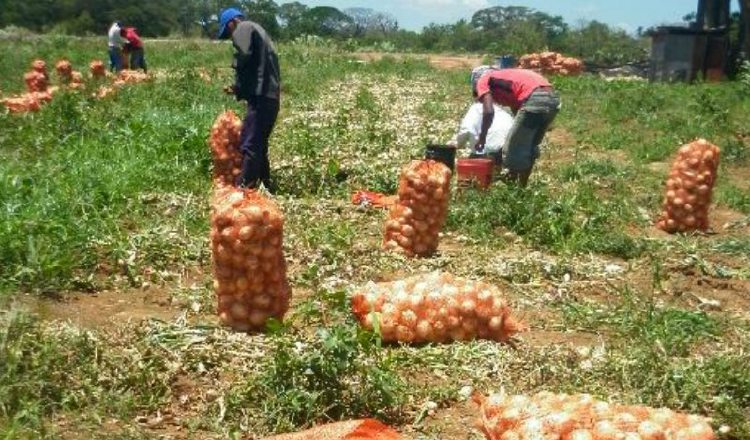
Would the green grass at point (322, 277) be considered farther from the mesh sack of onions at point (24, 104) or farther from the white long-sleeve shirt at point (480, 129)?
the mesh sack of onions at point (24, 104)

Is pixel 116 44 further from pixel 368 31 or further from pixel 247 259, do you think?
pixel 368 31

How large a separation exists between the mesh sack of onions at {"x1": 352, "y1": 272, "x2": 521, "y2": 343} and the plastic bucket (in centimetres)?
369

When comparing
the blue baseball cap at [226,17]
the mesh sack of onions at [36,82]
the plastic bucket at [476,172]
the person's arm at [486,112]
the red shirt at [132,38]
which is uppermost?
the blue baseball cap at [226,17]

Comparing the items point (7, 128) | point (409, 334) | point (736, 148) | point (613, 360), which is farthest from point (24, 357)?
point (736, 148)

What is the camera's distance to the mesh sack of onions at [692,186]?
7.44m

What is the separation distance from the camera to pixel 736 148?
1159cm

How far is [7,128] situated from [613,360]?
775cm

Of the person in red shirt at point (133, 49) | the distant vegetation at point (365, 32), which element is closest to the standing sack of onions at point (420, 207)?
the person in red shirt at point (133, 49)

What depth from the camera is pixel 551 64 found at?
28.4 meters

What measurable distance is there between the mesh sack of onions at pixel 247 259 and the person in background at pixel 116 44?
15798mm

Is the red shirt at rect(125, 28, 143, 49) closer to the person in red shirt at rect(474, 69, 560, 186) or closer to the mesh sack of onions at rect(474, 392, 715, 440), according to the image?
the person in red shirt at rect(474, 69, 560, 186)

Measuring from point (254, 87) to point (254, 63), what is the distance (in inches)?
8.9

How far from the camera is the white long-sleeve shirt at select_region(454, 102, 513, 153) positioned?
877 centimetres

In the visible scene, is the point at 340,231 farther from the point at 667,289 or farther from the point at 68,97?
the point at 68,97
